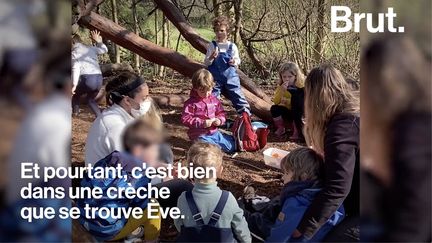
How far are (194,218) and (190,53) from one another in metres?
4.63

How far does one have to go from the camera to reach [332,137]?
2.28 metres

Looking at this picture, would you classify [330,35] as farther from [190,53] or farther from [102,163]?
[102,163]

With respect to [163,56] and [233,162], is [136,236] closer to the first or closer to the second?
[233,162]

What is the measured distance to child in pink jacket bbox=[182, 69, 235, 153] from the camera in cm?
407

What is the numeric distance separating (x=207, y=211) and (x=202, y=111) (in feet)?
5.69

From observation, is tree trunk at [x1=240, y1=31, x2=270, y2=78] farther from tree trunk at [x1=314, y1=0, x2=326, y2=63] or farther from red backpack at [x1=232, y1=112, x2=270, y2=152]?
red backpack at [x1=232, y1=112, x2=270, y2=152]

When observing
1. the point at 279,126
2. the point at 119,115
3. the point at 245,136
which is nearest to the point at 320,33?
the point at 279,126

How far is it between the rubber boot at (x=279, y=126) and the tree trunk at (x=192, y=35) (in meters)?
0.50

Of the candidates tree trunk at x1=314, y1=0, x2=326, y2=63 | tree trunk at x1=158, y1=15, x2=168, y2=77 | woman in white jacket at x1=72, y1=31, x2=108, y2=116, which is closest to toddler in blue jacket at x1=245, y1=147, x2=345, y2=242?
woman in white jacket at x1=72, y1=31, x2=108, y2=116

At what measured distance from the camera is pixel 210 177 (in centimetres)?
238

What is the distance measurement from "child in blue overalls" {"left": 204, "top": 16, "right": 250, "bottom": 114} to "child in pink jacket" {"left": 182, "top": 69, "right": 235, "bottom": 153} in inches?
25.3

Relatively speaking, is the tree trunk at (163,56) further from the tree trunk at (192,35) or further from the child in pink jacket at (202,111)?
the child in pink jacket at (202,111)

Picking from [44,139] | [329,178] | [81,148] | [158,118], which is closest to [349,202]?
[329,178]

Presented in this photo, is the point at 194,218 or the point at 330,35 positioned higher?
the point at 330,35
